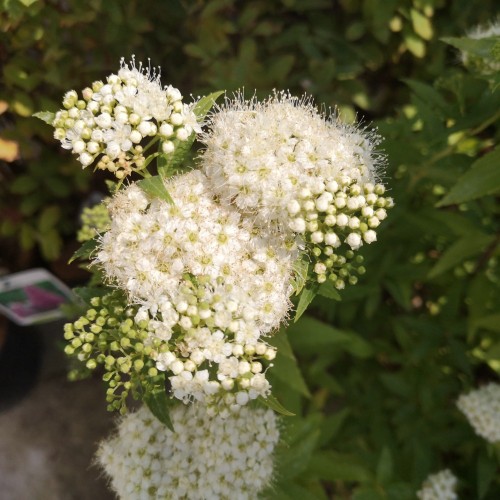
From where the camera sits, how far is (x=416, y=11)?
256 cm

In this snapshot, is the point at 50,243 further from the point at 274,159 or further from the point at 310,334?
the point at 274,159

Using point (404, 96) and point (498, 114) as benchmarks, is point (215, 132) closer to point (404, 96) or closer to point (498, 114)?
point (498, 114)

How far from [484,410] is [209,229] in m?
1.54

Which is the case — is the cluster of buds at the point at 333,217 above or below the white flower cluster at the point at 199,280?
above

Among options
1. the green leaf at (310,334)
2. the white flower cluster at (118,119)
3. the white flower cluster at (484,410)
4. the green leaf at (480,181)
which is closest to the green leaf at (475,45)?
the green leaf at (480,181)

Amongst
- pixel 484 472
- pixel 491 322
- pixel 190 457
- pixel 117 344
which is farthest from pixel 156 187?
pixel 484 472

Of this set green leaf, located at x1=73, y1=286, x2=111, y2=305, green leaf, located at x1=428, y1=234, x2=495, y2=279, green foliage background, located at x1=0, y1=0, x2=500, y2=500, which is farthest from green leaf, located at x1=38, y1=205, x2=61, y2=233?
green leaf, located at x1=428, y1=234, x2=495, y2=279

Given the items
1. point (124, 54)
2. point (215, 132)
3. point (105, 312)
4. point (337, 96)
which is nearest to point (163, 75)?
point (124, 54)

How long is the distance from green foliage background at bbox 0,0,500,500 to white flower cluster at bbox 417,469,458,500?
8cm

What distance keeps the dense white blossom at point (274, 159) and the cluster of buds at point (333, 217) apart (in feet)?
0.07

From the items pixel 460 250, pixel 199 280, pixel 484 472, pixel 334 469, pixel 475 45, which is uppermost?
pixel 475 45

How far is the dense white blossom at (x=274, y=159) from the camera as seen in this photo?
48.3 inches

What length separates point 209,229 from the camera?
1249mm

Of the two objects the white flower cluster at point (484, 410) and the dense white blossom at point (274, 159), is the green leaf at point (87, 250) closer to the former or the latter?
the dense white blossom at point (274, 159)
